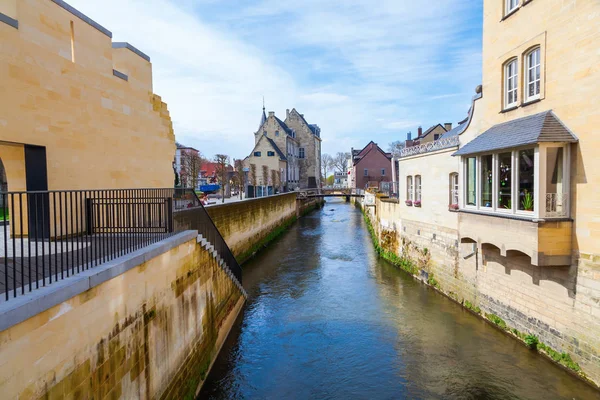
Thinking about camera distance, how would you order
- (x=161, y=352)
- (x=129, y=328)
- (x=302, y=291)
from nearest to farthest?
(x=129, y=328), (x=161, y=352), (x=302, y=291)

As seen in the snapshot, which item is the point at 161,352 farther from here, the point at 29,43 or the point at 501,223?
the point at 501,223

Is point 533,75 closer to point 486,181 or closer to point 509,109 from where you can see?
point 509,109

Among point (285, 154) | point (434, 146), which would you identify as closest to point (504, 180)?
point (434, 146)

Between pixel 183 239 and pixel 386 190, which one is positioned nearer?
pixel 183 239

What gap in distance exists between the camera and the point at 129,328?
19.2 feet

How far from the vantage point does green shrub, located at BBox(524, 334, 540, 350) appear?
980 cm

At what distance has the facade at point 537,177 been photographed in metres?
8.24

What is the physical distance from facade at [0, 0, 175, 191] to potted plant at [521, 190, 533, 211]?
11054 mm

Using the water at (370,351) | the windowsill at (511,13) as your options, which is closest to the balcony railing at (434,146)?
the windowsill at (511,13)

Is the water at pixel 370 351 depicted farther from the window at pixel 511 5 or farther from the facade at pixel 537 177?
the window at pixel 511 5

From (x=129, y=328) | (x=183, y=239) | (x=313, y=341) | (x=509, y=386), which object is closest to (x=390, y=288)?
(x=313, y=341)

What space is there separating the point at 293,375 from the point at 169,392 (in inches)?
132

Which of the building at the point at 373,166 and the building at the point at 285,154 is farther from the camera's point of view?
the building at the point at 373,166

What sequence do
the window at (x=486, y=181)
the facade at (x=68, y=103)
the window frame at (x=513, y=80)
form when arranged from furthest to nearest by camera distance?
the window at (x=486, y=181)
the window frame at (x=513, y=80)
the facade at (x=68, y=103)
